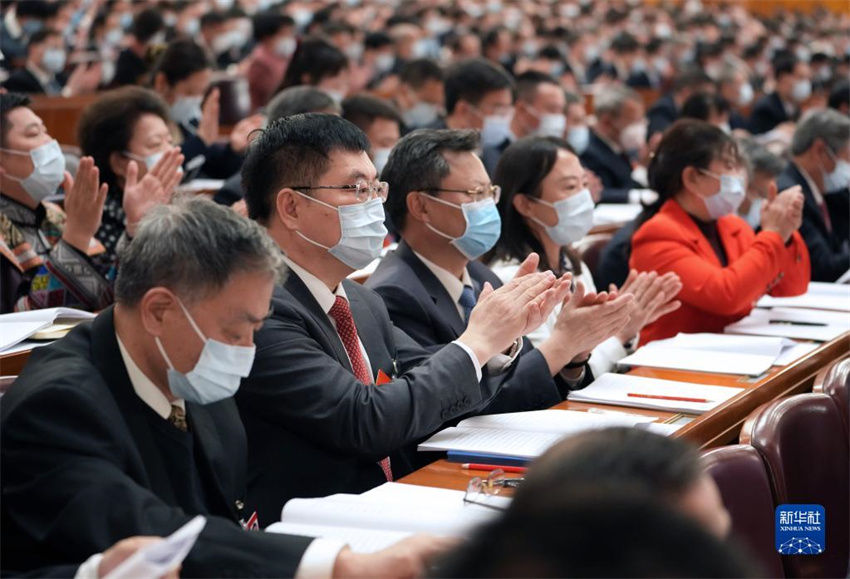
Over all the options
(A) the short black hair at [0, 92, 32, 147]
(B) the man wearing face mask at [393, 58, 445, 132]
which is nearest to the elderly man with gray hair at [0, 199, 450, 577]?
(A) the short black hair at [0, 92, 32, 147]

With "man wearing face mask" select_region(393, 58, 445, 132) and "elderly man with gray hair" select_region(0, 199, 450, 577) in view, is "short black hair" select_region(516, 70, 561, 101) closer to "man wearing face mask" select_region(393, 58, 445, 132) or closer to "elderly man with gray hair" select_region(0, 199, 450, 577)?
"man wearing face mask" select_region(393, 58, 445, 132)

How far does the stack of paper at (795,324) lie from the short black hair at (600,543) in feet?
8.52

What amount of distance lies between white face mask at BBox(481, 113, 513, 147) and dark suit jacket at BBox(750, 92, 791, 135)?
4485mm

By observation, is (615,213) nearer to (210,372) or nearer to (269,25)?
(269,25)

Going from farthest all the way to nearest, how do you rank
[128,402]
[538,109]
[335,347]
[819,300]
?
[538,109], [819,300], [335,347], [128,402]

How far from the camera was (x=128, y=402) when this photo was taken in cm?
168

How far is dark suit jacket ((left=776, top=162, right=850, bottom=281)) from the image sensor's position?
473cm

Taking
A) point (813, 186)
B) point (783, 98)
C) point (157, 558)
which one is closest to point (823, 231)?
point (813, 186)

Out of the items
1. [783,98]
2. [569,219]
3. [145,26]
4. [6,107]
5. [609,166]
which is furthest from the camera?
[783,98]

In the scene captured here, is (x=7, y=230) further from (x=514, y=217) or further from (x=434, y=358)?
(x=434, y=358)

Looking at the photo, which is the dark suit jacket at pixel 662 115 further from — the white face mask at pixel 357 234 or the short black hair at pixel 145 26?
the white face mask at pixel 357 234

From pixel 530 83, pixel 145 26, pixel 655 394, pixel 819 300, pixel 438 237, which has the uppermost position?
pixel 145 26

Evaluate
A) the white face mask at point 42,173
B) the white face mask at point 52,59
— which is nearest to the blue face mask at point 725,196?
the white face mask at point 42,173

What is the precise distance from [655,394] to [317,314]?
79 cm
